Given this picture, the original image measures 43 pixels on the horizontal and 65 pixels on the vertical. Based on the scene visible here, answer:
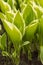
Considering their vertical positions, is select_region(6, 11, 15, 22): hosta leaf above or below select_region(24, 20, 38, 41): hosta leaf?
→ above

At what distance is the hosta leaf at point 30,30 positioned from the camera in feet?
3.22

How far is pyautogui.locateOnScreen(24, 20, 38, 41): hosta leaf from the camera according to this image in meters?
0.98

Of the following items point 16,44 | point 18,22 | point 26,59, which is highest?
point 18,22

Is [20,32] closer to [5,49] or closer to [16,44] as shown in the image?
[16,44]

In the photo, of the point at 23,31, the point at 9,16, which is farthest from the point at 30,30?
the point at 9,16

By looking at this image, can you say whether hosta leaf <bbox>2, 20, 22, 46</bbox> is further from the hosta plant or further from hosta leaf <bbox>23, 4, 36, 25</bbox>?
hosta leaf <bbox>23, 4, 36, 25</bbox>

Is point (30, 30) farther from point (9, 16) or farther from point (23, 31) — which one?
point (9, 16)

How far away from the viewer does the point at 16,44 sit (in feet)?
3.40

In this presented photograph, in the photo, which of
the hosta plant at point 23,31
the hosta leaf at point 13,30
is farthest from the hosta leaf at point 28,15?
the hosta leaf at point 13,30

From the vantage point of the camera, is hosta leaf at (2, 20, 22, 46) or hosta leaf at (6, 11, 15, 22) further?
hosta leaf at (6, 11, 15, 22)

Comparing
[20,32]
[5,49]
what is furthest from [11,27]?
[5,49]

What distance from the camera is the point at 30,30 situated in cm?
101

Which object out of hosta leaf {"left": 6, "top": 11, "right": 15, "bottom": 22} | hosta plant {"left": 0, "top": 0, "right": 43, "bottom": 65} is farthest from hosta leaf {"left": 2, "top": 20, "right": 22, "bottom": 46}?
hosta leaf {"left": 6, "top": 11, "right": 15, "bottom": 22}

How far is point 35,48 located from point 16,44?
0.16 metres
